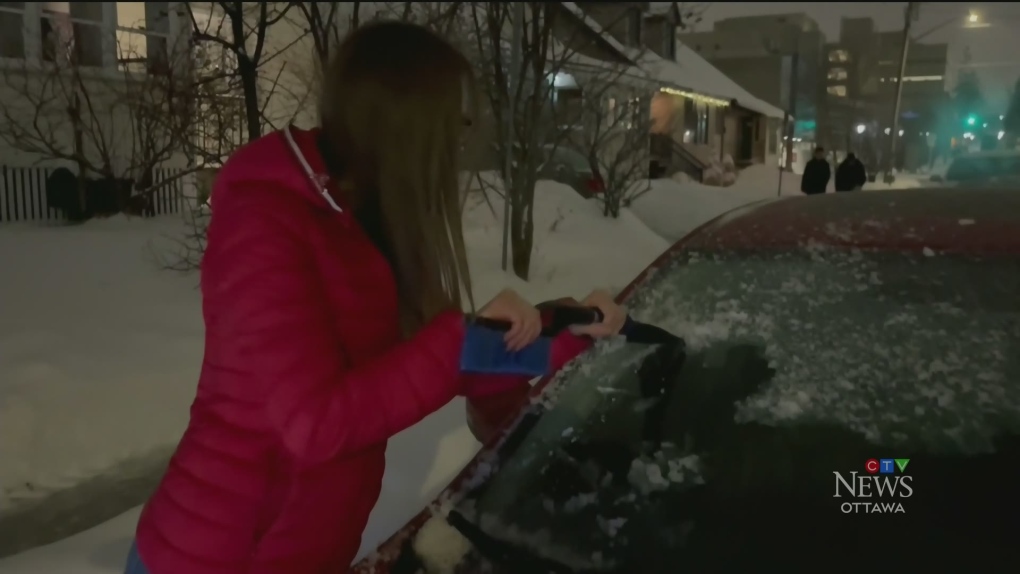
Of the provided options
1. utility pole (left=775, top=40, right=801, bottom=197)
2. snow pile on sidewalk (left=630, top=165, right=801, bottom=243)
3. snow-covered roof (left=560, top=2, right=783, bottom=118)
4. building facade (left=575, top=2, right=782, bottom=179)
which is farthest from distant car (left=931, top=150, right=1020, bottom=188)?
utility pole (left=775, top=40, right=801, bottom=197)

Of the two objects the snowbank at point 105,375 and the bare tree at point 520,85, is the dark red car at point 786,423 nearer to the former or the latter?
the snowbank at point 105,375

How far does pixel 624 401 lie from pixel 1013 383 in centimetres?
85

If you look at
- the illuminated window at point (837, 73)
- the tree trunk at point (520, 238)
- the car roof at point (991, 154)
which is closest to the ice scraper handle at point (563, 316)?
the tree trunk at point (520, 238)

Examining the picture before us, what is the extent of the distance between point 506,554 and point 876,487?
Answer: 828mm

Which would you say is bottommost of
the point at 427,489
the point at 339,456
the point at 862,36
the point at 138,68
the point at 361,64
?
the point at 427,489

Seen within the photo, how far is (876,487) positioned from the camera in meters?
1.87

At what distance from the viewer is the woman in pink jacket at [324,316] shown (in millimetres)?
1147

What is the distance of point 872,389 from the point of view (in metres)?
2.02

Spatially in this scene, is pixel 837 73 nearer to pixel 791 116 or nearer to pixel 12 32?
pixel 791 116

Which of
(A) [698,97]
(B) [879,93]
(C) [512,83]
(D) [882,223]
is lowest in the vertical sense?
(D) [882,223]

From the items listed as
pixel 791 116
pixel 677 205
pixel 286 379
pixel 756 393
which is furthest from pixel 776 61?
pixel 286 379

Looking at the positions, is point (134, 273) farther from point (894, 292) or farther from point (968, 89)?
point (968, 89)

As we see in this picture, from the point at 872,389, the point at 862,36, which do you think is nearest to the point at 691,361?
the point at 872,389

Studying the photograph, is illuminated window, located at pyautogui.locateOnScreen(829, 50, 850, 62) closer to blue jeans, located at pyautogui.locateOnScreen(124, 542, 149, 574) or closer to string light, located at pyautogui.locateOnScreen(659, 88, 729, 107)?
string light, located at pyautogui.locateOnScreen(659, 88, 729, 107)
